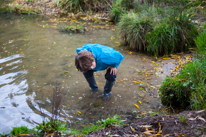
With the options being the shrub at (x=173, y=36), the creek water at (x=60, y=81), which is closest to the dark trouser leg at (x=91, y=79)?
the creek water at (x=60, y=81)

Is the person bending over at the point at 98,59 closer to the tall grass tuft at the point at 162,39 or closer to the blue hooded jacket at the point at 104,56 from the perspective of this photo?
the blue hooded jacket at the point at 104,56

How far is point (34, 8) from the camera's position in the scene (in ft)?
39.4

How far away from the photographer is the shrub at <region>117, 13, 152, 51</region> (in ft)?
20.9

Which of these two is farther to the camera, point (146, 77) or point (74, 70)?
point (74, 70)

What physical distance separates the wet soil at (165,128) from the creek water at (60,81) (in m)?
0.84

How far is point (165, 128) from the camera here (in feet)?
8.67

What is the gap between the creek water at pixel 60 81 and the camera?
3711 mm

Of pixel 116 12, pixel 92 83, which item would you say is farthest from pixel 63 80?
pixel 116 12

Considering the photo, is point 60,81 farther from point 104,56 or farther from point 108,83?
point 104,56

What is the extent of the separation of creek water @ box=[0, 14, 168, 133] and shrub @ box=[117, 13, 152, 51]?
13.8 inches

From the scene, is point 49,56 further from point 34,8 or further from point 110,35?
point 34,8

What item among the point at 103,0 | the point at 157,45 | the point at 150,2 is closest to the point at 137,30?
the point at 157,45

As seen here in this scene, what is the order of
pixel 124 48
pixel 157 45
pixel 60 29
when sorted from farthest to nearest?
pixel 60 29 → pixel 124 48 → pixel 157 45

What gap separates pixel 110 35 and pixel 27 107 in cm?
523
